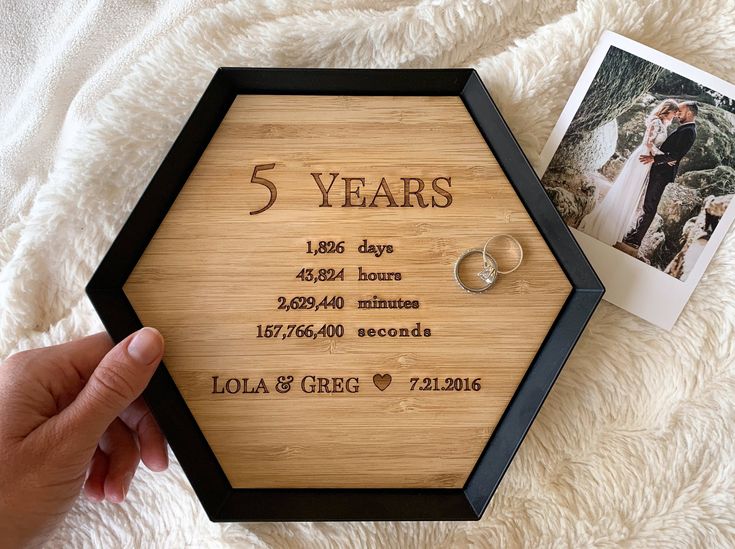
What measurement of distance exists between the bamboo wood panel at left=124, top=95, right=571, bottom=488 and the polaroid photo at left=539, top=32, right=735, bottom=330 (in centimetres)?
15

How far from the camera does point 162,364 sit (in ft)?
2.14

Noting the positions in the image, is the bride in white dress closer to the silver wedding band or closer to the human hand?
the silver wedding band

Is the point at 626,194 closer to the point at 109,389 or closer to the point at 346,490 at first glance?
the point at 346,490

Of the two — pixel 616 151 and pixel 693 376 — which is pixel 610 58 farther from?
pixel 693 376

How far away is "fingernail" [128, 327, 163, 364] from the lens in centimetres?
60

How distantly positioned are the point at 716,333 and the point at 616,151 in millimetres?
271

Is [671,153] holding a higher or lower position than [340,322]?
higher

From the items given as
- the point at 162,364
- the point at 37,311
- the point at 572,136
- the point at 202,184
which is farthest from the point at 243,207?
the point at 572,136

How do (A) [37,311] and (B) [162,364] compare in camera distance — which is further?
(A) [37,311]

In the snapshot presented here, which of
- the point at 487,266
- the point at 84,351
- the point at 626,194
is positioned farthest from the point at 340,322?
the point at 626,194

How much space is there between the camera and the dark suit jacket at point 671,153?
752mm

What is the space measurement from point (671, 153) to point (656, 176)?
0.04m

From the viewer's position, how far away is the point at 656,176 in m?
0.75

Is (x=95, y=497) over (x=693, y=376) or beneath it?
beneath
